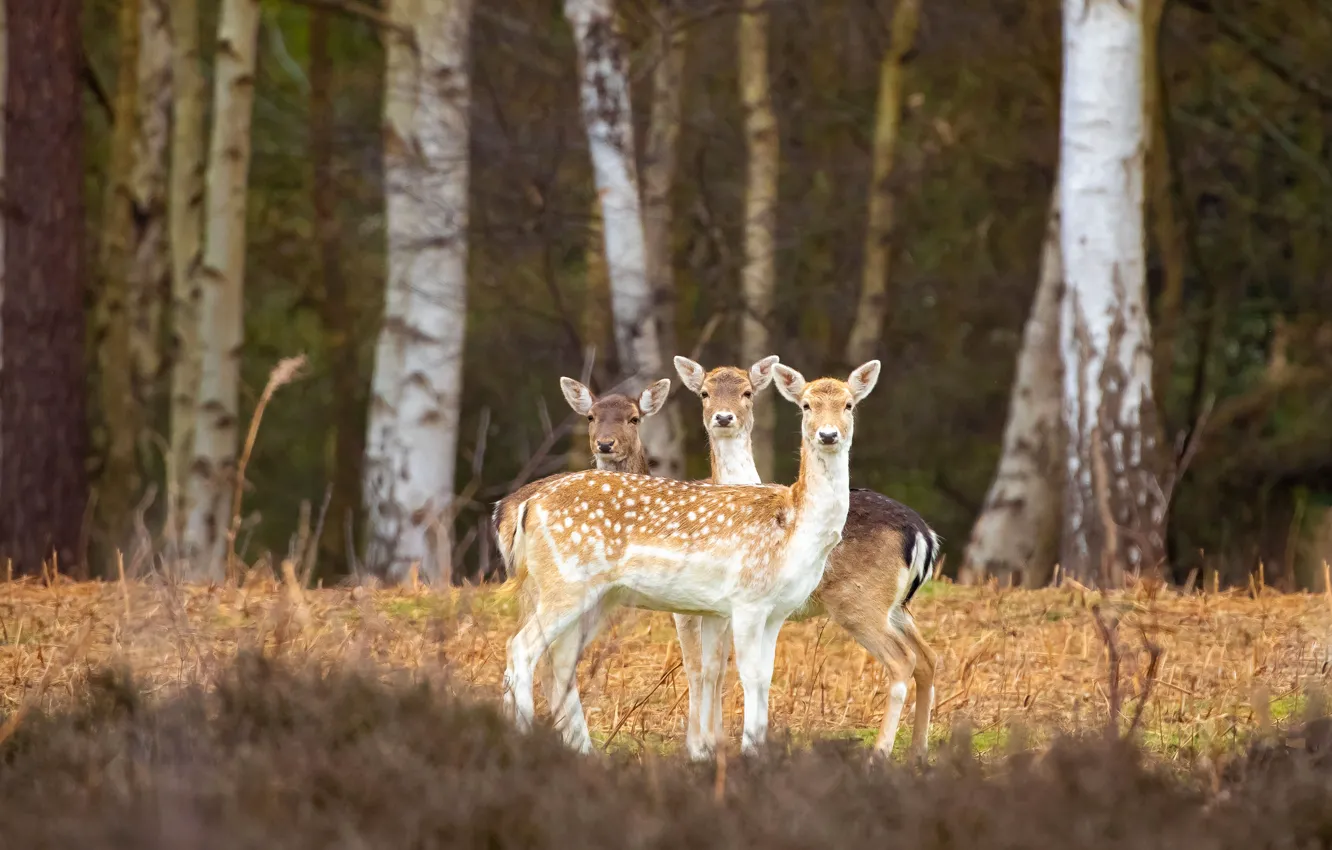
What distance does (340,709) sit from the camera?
5.69 m

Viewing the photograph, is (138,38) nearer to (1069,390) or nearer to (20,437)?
(20,437)

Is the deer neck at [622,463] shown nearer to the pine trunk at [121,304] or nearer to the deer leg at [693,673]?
the deer leg at [693,673]

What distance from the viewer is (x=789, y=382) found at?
8.01m

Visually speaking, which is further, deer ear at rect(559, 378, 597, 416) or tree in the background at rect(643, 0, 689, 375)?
tree in the background at rect(643, 0, 689, 375)

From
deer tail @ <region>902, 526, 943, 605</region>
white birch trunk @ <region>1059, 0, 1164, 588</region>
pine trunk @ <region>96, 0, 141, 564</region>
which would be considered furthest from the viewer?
pine trunk @ <region>96, 0, 141, 564</region>

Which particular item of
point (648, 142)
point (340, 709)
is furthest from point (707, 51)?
point (340, 709)

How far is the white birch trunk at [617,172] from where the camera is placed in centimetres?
1302

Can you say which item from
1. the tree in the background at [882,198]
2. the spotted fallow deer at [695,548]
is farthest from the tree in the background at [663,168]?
the spotted fallow deer at [695,548]

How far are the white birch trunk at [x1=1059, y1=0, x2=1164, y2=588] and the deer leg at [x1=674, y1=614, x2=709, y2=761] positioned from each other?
4652mm

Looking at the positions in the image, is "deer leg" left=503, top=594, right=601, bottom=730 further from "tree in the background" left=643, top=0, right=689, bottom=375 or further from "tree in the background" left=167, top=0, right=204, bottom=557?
"tree in the background" left=167, top=0, right=204, bottom=557

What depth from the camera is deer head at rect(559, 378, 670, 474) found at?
29.8ft

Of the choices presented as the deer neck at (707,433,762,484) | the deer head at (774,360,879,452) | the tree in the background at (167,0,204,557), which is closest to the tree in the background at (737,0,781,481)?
the tree in the background at (167,0,204,557)

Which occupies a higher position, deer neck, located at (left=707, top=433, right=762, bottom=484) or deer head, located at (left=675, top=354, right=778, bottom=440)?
deer head, located at (left=675, top=354, right=778, bottom=440)

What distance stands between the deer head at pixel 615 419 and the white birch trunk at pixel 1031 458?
7.19 meters
